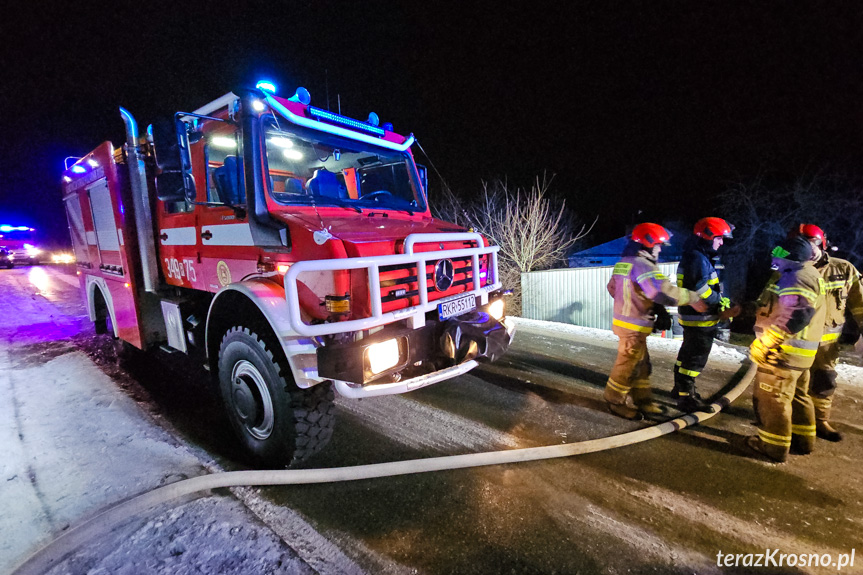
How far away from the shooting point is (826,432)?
3256 mm

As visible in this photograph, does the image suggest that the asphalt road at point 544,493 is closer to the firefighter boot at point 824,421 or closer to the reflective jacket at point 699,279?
the firefighter boot at point 824,421

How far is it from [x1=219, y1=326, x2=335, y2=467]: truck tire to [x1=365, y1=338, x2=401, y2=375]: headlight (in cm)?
54

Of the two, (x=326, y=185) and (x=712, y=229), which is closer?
(x=326, y=185)

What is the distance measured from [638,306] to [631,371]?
604mm

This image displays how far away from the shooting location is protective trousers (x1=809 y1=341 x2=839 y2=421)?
333 centimetres

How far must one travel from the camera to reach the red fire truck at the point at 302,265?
253cm

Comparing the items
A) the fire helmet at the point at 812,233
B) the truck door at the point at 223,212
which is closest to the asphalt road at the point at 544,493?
the truck door at the point at 223,212

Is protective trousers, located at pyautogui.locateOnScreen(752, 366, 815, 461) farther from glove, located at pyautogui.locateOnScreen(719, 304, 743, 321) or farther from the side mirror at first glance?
the side mirror

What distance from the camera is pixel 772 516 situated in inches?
93.6

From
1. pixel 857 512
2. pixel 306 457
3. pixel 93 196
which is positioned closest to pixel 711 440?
pixel 857 512

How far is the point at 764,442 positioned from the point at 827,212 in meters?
25.5

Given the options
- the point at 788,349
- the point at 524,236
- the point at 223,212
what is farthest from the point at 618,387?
the point at 524,236

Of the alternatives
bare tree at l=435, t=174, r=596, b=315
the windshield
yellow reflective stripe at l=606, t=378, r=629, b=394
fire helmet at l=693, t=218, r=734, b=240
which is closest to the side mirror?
the windshield

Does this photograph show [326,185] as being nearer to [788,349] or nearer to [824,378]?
[788,349]
